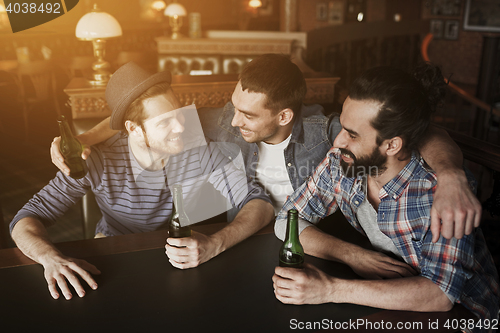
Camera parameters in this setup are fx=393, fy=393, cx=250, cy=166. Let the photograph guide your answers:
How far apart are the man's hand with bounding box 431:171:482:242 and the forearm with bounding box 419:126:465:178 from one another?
7 cm

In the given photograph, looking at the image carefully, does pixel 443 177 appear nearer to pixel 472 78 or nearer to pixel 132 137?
pixel 132 137

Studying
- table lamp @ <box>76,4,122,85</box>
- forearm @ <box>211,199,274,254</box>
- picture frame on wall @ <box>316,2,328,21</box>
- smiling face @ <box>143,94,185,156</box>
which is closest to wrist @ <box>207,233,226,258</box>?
forearm @ <box>211,199,274,254</box>

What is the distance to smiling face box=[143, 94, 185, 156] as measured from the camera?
5.58ft

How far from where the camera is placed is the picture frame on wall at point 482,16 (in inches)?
337

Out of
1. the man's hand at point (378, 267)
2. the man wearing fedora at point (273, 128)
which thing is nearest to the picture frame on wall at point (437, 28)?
the man wearing fedora at point (273, 128)

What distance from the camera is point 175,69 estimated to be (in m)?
5.65

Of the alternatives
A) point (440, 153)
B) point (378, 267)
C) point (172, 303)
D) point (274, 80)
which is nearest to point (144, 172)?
point (274, 80)

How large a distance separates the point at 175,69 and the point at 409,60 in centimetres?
407

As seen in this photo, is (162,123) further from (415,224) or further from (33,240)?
(415,224)

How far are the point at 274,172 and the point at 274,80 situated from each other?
0.45 metres

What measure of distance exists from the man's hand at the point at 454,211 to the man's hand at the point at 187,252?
0.68 m

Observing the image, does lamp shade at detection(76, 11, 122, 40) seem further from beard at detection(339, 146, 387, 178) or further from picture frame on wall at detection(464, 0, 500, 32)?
picture frame on wall at detection(464, 0, 500, 32)

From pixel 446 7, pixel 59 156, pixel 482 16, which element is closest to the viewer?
pixel 59 156

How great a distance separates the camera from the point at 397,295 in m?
1.06
